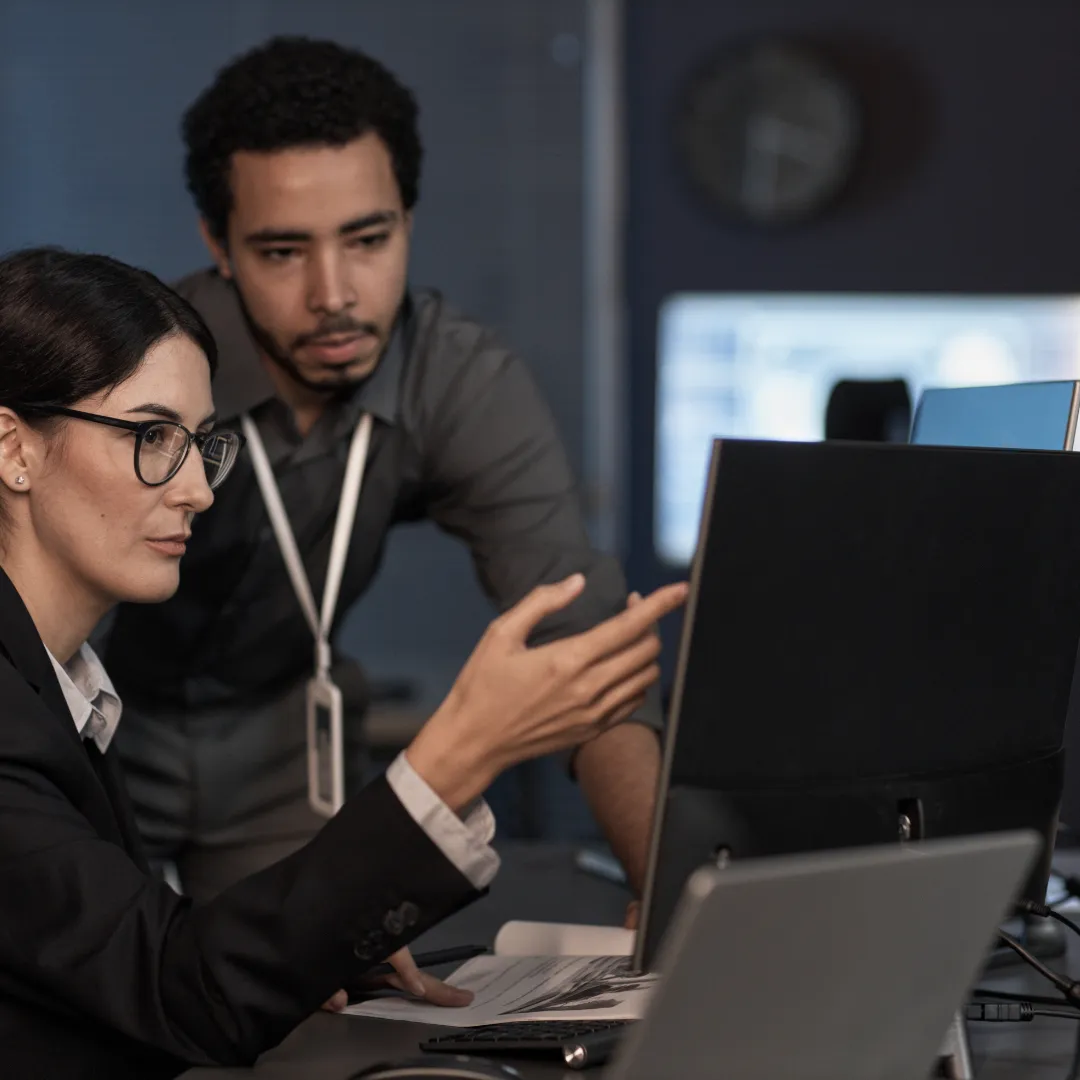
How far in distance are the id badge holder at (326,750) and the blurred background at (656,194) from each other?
2040 millimetres

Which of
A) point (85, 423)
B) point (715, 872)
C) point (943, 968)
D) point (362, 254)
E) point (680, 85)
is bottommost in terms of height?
point (943, 968)

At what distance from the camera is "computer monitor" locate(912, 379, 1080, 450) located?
1.25 meters

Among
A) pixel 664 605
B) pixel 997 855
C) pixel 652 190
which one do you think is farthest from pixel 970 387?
pixel 652 190

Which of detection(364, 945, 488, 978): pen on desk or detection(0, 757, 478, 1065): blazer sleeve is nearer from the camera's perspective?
detection(0, 757, 478, 1065): blazer sleeve

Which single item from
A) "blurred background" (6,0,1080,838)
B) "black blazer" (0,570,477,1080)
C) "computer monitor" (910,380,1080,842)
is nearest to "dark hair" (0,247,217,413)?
"black blazer" (0,570,477,1080)

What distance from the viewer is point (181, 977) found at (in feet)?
3.38

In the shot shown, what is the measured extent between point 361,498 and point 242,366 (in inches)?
8.9

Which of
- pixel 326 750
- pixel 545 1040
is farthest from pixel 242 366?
pixel 545 1040

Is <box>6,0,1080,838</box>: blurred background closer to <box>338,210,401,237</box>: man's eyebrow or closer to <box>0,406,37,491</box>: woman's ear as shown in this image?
<box>338,210,401,237</box>: man's eyebrow

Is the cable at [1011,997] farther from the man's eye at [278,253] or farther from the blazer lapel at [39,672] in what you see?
the man's eye at [278,253]

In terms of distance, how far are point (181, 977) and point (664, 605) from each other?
0.41 metres

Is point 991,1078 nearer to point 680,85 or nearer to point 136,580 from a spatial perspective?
point 136,580

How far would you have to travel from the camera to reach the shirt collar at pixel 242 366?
1841mm

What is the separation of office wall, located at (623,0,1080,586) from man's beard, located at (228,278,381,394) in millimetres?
2424
